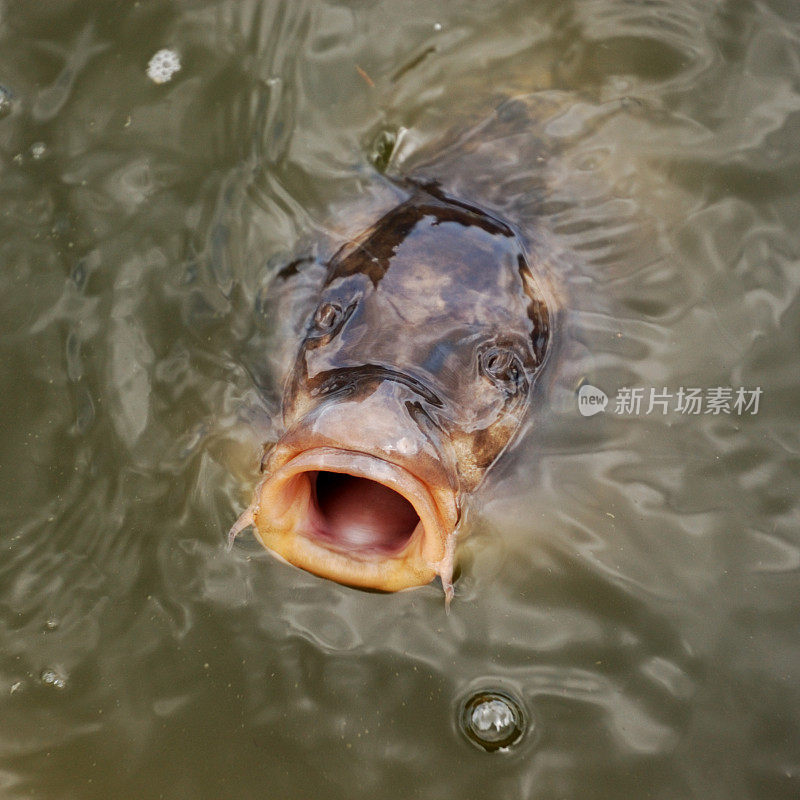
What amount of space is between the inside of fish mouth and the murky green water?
32cm

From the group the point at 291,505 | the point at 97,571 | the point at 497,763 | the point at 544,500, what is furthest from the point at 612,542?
the point at 97,571

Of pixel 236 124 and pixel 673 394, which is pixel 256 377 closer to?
pixel 236 124

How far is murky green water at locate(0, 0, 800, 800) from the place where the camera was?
2.85m

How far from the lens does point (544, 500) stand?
3.28 meters

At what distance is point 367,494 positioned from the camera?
9.46 feet

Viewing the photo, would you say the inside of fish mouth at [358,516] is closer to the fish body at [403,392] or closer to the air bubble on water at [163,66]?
the fish body at [403,392]

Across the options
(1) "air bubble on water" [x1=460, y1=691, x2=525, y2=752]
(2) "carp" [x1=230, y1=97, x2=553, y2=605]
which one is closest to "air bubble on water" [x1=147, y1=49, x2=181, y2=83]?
(2) "carp" [x1=230, y1=97, x2=553, y2=605]

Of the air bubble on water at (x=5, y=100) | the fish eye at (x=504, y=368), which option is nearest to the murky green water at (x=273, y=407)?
the air bubble on water at (x=5, y=100)

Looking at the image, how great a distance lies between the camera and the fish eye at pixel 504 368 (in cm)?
309

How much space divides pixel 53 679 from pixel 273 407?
3.59 ft

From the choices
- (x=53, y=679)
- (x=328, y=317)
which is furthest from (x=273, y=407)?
(x=53, y=679)

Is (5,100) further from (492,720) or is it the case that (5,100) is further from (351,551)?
(492,720)

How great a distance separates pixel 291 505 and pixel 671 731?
135 cm

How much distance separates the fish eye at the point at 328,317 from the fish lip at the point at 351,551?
0.62 metres
